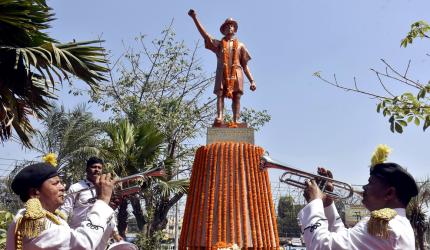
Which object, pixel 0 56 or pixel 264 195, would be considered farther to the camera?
pixel 264 195

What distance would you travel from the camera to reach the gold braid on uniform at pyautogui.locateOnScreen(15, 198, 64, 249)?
2770mm

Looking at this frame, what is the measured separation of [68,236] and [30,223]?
0.73 ft

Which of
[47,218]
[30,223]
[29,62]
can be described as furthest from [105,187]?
[29,62]

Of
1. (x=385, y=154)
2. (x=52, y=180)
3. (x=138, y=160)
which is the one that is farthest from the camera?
(x=138, y=160)

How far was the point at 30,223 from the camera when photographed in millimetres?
2781

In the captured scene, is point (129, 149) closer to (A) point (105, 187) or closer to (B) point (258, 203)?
(B) point (258, 203)

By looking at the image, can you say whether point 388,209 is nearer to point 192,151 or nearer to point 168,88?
point 192,151

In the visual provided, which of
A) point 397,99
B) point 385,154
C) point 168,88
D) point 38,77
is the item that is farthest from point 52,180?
point 168,88

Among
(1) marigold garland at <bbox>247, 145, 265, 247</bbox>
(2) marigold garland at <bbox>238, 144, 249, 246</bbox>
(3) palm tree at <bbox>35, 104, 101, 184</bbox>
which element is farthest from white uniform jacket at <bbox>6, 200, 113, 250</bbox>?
(3) palm tree at <bbox>35, 104, 101, 184</bbox>

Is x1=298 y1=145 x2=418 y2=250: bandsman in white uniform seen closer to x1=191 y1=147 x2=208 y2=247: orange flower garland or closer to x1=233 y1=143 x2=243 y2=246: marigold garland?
x1=233 y1=143 x2=243 y2=246: marigold garland

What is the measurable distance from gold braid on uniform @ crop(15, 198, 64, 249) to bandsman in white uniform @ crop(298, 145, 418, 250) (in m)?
1.56

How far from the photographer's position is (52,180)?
3090 millimetres

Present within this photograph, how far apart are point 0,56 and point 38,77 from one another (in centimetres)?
81

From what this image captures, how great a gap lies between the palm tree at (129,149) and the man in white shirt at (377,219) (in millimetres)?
7897
